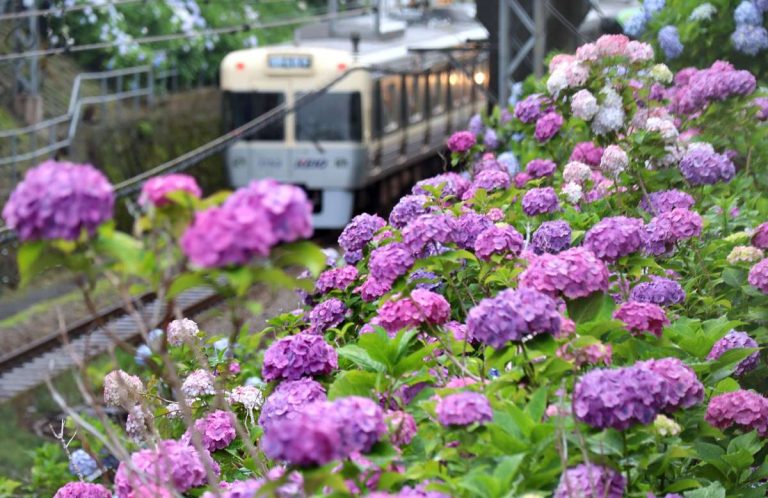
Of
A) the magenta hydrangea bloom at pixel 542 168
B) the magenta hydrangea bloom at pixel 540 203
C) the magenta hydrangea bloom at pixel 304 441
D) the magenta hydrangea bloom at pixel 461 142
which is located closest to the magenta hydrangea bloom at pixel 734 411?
the magenta hydrangea bloom at pixel 540 203

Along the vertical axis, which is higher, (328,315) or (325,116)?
(328,315)

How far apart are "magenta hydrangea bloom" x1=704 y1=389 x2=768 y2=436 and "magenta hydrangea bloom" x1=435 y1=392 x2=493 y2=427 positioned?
1.04 metres

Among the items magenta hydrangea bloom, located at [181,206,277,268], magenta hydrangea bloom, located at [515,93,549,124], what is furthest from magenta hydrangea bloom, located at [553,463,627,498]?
magenta hydrangea bloom, located at [515,93,549,124]

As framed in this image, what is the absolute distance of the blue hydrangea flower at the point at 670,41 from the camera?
8.24 m

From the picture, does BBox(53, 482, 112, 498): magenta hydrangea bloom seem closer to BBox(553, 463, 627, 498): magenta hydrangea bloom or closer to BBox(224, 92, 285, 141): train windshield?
BBox(553, 463, 627, 498): magenta hydrangea bloom

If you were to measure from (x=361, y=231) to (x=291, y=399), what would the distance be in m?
1.50

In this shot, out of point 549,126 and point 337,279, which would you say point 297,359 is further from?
point 549,126

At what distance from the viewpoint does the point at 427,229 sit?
12.3 ft

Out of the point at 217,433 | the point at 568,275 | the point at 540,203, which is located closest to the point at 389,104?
the point at 540,203

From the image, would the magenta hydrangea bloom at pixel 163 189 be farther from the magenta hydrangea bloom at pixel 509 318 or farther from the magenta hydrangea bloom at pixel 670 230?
the magenta hydrangea bloom at pixel 670 230

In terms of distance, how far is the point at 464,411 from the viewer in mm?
2684

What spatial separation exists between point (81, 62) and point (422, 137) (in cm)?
504

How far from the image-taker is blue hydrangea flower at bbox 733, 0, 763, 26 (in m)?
8.20

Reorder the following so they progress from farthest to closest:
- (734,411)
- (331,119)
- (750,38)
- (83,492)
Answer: (331,119)
(750,38)
(734,411)
(83,492)
